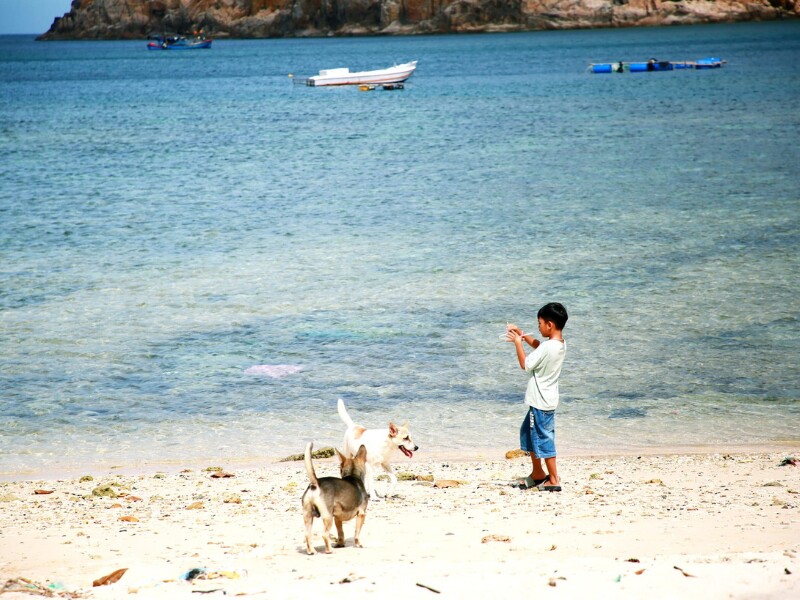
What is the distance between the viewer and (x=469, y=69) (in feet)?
337

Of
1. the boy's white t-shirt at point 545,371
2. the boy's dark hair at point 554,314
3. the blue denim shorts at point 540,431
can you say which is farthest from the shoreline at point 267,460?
the boy's dark hair at point 554,314

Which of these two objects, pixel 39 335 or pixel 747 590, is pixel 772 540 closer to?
pixel 747 590

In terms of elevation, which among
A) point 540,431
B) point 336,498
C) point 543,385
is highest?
point 543,385

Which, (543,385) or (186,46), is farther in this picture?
(186,46)

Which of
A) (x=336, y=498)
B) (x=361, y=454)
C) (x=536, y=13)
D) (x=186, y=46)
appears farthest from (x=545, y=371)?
(x=186, y=46)

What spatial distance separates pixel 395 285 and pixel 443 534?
453 inches

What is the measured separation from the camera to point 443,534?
6703 mm

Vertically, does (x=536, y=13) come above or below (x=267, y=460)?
above

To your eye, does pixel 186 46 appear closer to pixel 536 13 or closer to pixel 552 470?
pixel 536 13

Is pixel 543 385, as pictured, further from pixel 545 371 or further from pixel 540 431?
pixel 540 431

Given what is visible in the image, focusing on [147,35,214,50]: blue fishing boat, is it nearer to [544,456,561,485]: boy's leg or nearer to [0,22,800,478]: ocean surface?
[0,22,800,478]: ocean surface

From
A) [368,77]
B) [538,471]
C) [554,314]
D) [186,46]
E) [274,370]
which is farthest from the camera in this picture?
[186,46]

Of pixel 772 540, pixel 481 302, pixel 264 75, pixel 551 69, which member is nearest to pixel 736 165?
pixel 481 302

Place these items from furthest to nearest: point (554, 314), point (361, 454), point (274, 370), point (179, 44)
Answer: point (179, 44), point (274, 370), point (554, 314), point (361, 454)
